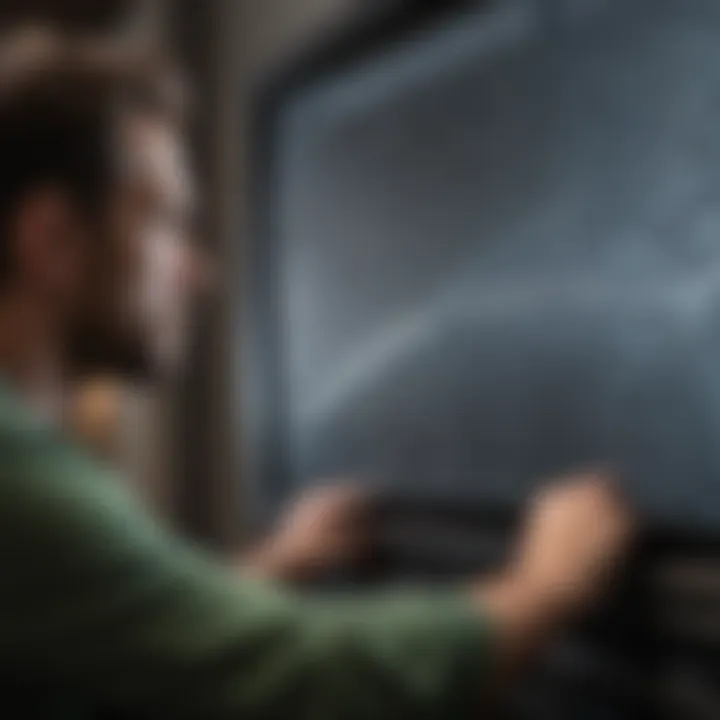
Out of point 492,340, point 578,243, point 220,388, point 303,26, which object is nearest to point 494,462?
point 492,340

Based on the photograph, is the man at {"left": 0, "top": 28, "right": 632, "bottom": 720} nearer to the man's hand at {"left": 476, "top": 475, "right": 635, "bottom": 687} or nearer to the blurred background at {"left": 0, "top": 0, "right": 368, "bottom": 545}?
the man's hand at {"left": 476, "top": 475, "right": 635, "bottom": 687}

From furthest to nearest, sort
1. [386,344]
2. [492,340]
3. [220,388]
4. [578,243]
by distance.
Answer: [220,388]
[386,344]
[492,340]
[578,243]

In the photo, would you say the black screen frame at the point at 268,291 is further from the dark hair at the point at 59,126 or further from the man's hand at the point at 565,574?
the man's hand at the point at 565,574

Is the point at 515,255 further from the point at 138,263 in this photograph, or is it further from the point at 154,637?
the point at 154,637

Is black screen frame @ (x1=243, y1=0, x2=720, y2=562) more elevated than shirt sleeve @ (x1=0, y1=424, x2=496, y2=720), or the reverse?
black screen frame @ (x1=243, y1=0, x2=720, y2=562)

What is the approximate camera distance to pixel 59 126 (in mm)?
1120

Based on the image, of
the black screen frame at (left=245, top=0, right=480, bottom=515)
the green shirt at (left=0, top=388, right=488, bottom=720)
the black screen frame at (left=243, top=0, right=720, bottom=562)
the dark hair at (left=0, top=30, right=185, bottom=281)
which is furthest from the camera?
the black screen frame at (left=245, top=0, right=480, bottom=515)

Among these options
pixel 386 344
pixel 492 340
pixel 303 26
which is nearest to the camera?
pixel 492 340

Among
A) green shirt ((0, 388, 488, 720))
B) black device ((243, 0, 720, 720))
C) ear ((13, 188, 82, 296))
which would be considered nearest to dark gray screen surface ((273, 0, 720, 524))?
black device ((243, 0, 720, 720))

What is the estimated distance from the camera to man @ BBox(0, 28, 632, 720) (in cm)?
96

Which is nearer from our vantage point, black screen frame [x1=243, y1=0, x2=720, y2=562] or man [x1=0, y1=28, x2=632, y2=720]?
man [x1=0, y1=28, x2=632, y2=720]

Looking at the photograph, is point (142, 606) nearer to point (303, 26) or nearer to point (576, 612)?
point (576, 612)

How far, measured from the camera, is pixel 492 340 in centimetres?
118

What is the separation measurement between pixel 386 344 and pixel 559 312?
296 millimetres
